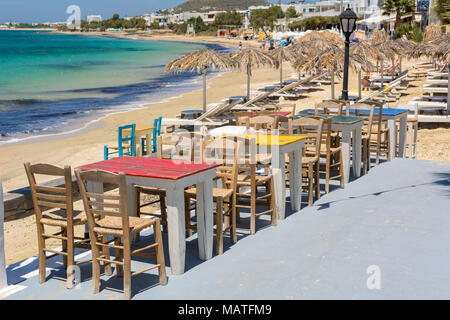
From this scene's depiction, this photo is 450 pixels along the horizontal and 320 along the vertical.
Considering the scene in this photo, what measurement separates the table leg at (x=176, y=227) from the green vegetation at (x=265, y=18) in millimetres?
136918

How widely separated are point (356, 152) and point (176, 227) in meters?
3.96

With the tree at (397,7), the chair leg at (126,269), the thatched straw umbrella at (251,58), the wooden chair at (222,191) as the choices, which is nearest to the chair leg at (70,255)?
the chair leg at (126,269)

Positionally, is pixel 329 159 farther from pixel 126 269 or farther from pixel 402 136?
pixel 126 269

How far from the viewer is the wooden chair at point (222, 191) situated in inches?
189

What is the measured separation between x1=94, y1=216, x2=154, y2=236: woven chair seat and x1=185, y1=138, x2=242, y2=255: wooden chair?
0.83 meters

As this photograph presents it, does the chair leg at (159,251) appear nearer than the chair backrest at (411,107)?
Yes

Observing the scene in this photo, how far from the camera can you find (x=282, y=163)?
565 cm

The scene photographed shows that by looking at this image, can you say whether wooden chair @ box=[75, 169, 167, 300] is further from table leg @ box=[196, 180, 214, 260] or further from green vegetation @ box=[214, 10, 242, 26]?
green vegetation @ box=[214, 10, 242, 26]

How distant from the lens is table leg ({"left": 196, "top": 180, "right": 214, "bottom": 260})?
14.9 feet

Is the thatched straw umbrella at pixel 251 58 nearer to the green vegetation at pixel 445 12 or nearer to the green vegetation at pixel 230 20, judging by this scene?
the green vegetation at pixel 445 12

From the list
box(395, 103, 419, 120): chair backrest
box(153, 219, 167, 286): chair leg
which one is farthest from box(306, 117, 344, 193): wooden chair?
box(395, 103, 419, 120): chair backrest
